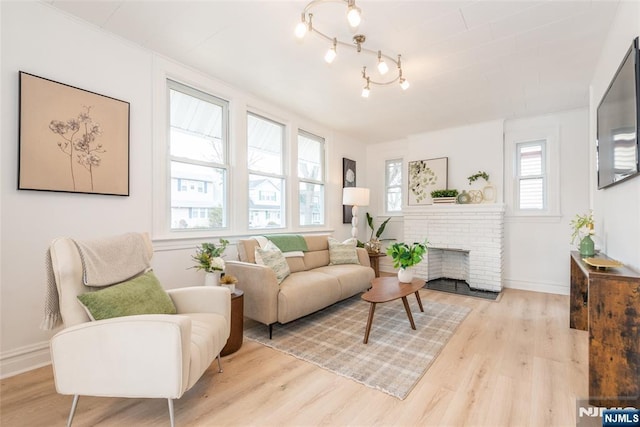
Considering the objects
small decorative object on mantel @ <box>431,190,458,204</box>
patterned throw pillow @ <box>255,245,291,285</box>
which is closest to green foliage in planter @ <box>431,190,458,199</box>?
small decorative object on mantel @ <box>431,190,458,204</box>

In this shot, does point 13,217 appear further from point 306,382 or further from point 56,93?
point 306,382

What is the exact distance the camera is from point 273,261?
2891 millimetres

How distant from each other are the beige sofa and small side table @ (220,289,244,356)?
24 cm

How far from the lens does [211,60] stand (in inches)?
109

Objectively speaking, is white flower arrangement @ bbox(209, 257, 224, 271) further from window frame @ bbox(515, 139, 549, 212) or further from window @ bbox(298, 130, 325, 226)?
window frame @ bbox(515, 139, 549, 212)

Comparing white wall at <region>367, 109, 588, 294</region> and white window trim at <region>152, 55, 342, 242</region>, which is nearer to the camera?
white window trim at <region>152, 55, 342, 242</region>

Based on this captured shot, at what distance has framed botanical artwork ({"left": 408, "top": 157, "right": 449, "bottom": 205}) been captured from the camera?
4.88 meters

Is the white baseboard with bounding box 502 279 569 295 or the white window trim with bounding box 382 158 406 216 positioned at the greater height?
the white window trim with bounding box 382 158 406 216

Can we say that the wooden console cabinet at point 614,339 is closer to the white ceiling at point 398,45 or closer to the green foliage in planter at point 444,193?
the white ceiling at point 398,45

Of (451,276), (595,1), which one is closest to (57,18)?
(595,1)

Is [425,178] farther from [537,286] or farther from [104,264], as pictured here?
[104,264]

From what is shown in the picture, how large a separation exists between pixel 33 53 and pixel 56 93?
0.91ft

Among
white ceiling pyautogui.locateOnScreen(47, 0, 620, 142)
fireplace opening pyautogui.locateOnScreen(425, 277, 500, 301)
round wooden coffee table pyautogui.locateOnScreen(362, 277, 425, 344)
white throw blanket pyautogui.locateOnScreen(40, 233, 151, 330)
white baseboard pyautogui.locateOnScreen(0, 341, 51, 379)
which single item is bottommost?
fireplace opening pyautogui.locateOnScreen(425, 277, 500, 301)

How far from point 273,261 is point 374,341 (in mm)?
1208
